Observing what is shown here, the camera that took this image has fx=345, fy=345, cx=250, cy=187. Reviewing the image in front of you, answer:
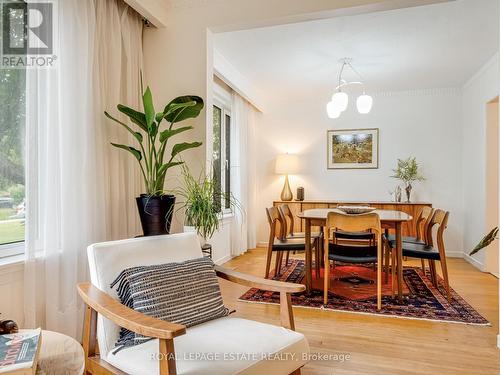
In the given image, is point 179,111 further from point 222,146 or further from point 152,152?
point 222,146

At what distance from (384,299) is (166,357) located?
2707mm

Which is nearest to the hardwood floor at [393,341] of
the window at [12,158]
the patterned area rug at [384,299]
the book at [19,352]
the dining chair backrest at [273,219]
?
the patterned area rug at [384,299]

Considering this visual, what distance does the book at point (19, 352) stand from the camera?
101 centimetres

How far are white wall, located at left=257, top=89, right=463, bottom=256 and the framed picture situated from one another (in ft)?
0.29

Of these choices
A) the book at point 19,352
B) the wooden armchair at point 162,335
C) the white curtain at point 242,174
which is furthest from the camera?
the white curtain at point 242,174

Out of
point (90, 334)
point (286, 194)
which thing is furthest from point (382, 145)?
point (90, 334)

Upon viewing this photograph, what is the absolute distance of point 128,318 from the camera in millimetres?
1263

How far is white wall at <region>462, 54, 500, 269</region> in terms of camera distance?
4.29 m

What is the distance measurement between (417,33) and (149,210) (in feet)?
9.98

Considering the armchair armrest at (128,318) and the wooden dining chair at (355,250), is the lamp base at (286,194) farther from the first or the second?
the armchair armrest at (128,318)

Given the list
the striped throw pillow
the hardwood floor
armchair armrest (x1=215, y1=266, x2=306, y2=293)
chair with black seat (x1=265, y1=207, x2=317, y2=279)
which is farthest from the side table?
chair with black seat (x1=265, y1=207, x2=317, y2=279)

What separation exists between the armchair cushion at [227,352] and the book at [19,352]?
0.32m

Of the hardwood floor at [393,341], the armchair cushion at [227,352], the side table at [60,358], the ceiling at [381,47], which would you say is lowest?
the hardwood floor at [393,341]

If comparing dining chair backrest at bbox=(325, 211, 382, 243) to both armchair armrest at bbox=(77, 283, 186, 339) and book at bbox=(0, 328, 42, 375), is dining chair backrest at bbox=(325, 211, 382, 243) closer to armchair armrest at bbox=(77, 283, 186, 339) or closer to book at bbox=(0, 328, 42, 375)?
armchair armrest at bbox=(77, 283, 186, 339)
